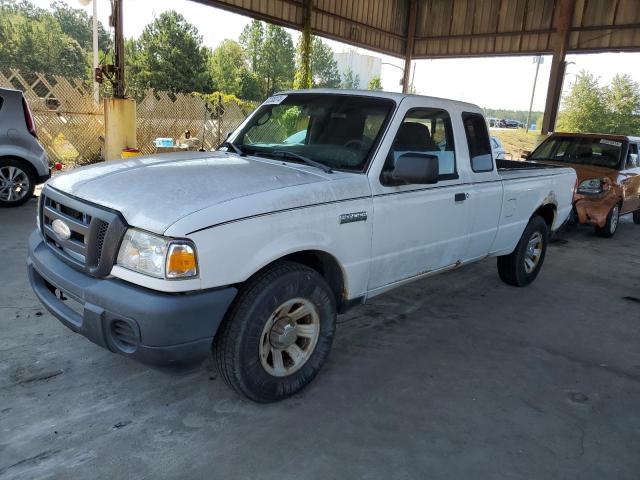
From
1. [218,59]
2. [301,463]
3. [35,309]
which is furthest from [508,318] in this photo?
[218,59]

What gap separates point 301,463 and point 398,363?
1.36 meters

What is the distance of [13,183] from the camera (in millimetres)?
7812

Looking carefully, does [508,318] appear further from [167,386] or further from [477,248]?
[167,386]

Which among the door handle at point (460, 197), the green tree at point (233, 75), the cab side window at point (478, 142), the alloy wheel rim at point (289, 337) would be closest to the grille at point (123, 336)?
the alloy wheel rim at point (289, 337)

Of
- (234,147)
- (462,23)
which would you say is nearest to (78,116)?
(234,147)

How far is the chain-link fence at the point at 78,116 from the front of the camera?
11922mm

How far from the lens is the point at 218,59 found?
69188 mm

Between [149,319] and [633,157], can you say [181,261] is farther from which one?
[633,157]

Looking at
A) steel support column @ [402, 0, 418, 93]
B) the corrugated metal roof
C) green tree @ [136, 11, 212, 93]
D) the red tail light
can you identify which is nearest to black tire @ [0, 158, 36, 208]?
the red tail light

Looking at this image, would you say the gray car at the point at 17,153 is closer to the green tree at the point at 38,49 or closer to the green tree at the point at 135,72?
the green tree at the point at 135,72

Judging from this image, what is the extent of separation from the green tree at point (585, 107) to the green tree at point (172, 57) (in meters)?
34.7

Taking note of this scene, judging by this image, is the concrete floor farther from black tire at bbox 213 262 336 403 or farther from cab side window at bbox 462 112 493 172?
cab side window at bbox 462 112 493 172

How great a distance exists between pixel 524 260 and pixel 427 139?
7.86 ft

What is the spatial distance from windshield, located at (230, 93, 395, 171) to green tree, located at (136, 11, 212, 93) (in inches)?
2011
